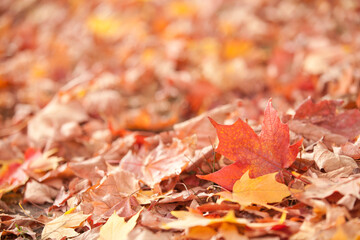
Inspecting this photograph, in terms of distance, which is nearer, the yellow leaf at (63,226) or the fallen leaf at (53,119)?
the yellow leaf at (63,226)

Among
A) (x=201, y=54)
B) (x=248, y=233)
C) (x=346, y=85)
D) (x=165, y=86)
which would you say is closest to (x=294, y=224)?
(x=248, y=233)

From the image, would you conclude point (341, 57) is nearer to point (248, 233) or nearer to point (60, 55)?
point (248, 233)

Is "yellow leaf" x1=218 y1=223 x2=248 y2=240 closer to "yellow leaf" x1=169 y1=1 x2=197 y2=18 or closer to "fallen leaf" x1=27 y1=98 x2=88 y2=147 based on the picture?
"fallen leaf" x1=27 y1=98 x2=88 y2=147

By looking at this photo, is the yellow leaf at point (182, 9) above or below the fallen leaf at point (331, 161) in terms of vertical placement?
above

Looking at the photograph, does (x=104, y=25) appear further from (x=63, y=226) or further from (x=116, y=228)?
(x=116, y=228)

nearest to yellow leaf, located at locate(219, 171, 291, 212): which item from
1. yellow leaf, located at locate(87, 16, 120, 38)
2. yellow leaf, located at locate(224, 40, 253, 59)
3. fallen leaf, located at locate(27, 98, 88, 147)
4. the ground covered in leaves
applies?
the ground covered in leaves

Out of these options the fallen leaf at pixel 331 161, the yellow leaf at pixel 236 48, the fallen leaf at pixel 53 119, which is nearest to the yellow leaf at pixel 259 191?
the fallen leaf at pixel 331 161

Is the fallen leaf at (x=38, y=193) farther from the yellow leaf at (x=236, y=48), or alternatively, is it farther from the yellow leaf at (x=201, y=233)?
the yellow leaf at (x=236, y=48)

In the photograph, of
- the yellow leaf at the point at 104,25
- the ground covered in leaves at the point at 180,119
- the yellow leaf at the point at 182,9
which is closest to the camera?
the ground covered in leaves at the point at 180,119
